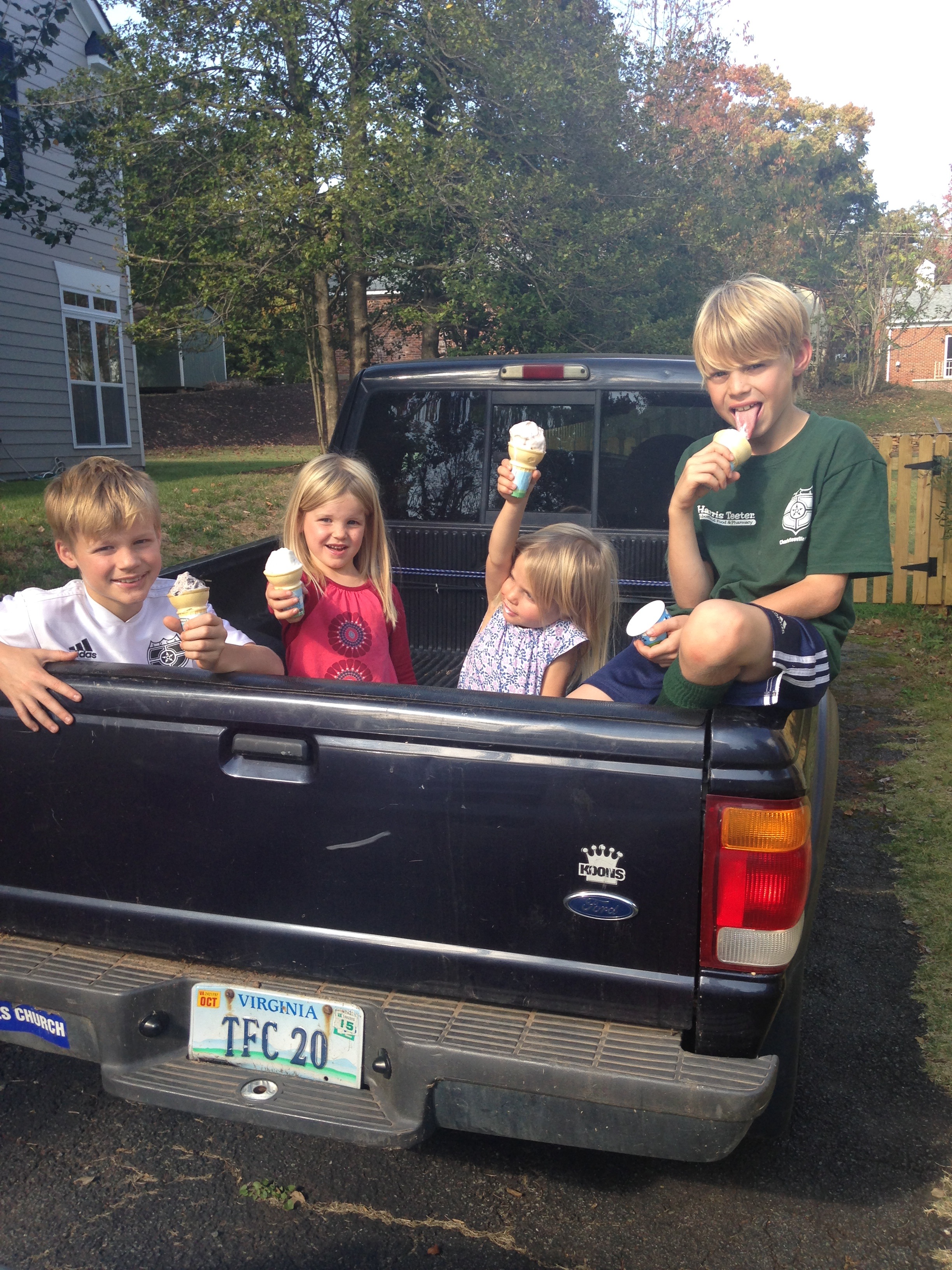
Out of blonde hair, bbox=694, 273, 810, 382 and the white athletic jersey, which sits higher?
blonde hair, bbox=694, 273, 810, 382

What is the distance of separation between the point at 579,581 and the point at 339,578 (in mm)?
757

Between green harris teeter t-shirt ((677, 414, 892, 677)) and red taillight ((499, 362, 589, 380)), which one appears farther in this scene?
red taillight ((499, 362, 589, 380))

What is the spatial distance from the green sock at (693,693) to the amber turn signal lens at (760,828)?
8.6 inches

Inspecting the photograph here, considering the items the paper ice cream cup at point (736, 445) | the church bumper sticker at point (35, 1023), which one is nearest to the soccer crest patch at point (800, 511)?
the paper ice cream cup at point (736, 445)

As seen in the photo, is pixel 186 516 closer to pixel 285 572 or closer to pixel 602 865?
pixel 285 572

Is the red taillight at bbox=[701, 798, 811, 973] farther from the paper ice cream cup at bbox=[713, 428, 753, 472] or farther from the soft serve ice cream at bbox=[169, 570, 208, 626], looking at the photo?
the soft serve ice cream at bbox=[169, 570, 208, 626]

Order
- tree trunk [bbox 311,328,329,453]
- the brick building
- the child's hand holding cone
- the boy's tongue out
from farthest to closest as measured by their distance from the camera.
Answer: the brick building, tree trunk [bbox 311,328,329,453], the child's hand holding cone, the boy's tongue out

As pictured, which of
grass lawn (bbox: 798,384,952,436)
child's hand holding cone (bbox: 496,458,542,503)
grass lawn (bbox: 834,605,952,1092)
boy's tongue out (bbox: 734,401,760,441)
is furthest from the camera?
grass lawn (bbox: 798,384,952,436)

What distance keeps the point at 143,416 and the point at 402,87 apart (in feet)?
71.4

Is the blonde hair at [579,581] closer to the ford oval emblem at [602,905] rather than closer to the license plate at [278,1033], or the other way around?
the ford oval emblem at [602,905]

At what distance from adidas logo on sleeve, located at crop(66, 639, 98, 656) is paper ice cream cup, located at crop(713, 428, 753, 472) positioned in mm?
1718

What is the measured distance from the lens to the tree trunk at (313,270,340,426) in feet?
40.6

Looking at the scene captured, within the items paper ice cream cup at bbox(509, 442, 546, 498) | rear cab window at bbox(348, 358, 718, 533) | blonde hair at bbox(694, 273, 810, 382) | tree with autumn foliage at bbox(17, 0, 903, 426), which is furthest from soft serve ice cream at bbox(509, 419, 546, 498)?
tree with autumn foliage at bbox(17, 0, 903, 426)

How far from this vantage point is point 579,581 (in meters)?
2.95
